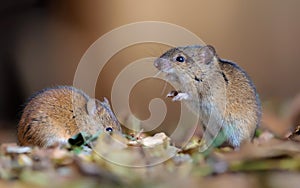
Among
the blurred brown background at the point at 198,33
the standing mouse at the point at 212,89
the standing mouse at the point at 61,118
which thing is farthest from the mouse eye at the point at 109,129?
the blurred brown background at the point at 198,33

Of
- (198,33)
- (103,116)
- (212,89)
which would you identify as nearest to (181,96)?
(212,89)

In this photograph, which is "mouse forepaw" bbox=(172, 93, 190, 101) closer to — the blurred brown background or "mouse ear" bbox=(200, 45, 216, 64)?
"mouse ear" bbox=(200, 45, 216, 64)

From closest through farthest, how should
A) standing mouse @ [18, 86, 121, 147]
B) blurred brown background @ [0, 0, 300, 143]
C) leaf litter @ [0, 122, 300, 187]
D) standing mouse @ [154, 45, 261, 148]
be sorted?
leaf litter @ [0, 122, 300, 187]
standing mouse @ [154, 45, 261, 148]
standing mouse @ [18, 86, 121, 147]
blurred brown background @ [0, 0, 300, 143]

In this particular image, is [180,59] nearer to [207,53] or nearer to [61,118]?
[207,53]

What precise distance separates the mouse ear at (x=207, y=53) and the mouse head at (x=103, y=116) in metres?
0.23

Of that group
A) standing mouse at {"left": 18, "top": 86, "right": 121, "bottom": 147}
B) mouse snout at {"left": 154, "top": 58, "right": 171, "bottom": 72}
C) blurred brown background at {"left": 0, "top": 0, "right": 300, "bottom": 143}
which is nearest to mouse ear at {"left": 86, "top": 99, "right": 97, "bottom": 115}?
standing mouse at {"left": 18, "top": 86, "right": 121, "bottom": 147}

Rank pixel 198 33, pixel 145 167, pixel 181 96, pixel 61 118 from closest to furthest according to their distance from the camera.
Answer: pixel 145 167
pixel 181 96
pixel 61 118
pixel 198 33

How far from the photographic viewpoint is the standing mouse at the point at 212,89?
1103 mm

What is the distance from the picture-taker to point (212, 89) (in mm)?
1164

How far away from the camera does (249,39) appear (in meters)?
2.68

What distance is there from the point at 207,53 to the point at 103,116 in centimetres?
26

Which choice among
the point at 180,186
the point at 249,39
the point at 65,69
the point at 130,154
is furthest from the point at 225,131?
the point at 65,69

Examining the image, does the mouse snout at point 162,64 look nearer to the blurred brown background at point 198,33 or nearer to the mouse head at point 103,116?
the mouse head at point 103,116

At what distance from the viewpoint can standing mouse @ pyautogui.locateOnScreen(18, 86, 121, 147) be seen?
1208 millimetres
